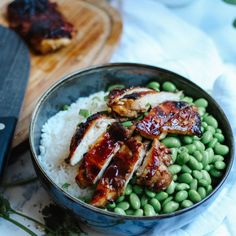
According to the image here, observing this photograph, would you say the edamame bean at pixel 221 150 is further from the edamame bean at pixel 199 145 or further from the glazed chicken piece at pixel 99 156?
the glazed chicken piece at pixel 99 156

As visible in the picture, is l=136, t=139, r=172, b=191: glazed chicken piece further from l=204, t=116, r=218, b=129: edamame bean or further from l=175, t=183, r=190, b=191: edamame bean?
l=204, t=116, r=218, b=129: edamame bean

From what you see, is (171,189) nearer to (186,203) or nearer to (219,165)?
(186,203)

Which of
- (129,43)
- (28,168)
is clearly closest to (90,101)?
(28,168)

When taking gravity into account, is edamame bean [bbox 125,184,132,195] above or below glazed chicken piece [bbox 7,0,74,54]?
above

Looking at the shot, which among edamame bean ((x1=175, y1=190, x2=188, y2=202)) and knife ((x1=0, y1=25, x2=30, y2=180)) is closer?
edamame bean ((x1=175, y1=190, x2=188, y2=202))

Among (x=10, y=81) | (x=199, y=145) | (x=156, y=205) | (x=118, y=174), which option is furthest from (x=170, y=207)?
(x=10, y=81)

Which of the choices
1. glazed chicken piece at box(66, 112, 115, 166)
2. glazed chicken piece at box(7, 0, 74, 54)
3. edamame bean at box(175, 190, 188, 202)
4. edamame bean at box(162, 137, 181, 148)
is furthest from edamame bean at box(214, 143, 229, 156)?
glazed chicken piece at box(7, 0, 74, 54)
